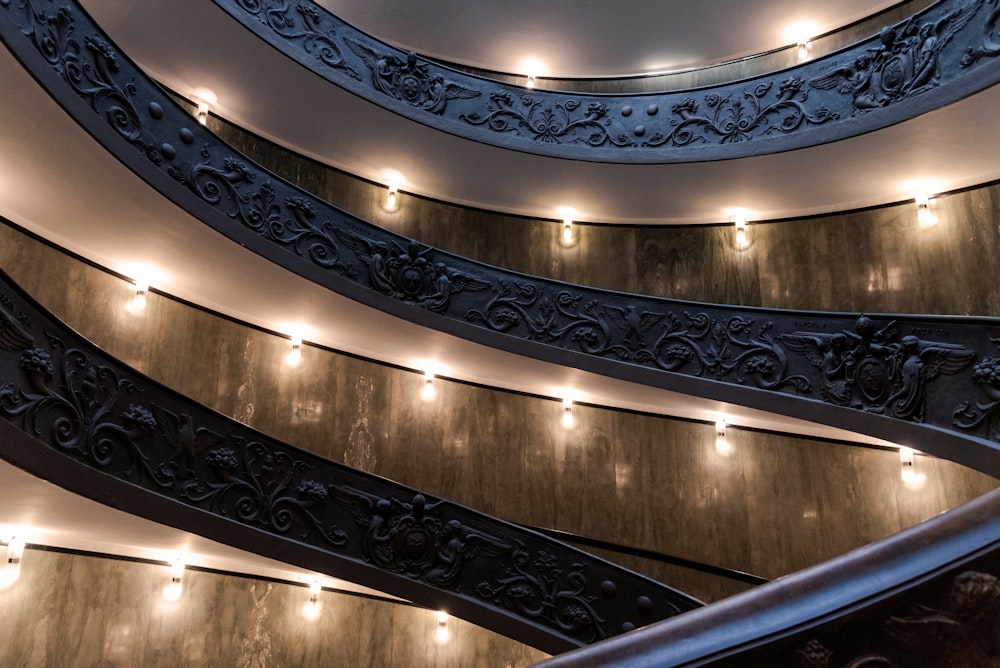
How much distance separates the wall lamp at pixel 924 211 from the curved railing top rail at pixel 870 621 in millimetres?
11297

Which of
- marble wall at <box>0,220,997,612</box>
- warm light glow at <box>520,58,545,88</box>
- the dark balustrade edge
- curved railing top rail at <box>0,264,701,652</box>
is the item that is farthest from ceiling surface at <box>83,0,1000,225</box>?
curved railing top rail at <box>0,264,701,652</box>

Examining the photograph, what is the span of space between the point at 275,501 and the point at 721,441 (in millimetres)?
7033

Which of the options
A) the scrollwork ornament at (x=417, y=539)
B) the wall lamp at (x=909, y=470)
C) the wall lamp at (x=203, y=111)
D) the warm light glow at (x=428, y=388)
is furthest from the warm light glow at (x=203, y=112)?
the wall lamp at (x=909, y=470)

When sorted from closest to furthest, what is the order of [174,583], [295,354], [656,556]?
1. [174,583]
2. [295,354]
3. [656,556]

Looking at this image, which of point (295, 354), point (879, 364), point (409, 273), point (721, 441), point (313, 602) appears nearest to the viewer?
point (879, 364)

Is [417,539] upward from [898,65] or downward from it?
downward

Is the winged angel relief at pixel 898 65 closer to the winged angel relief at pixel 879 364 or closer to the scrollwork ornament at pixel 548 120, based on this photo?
the scrollwork ornament at pixel 548 120

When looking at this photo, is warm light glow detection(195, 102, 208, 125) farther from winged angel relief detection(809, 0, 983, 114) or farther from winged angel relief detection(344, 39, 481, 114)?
winged angel relief detection(809, 0, 983, 114)

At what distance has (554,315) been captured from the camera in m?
11.6

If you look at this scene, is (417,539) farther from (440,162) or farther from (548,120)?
(548,120)

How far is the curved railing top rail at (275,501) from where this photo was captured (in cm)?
655

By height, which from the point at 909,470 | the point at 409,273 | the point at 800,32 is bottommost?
the point at 909,470

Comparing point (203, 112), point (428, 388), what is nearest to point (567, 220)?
point (428, 388)

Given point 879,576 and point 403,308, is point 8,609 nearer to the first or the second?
point 403,308
